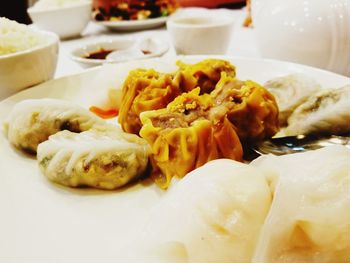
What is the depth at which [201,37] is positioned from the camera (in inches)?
105

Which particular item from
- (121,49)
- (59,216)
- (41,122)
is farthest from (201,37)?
(59,216)

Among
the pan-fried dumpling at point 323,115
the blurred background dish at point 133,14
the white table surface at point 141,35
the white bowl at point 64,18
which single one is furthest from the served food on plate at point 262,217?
the blurred background dish at point 133,14

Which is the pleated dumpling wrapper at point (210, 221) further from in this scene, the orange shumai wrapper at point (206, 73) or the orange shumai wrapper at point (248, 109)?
the orange shumai wrapper at point (206, 73)

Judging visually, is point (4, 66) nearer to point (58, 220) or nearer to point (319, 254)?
point (58, 220)

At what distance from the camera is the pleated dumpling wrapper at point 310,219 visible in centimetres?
98

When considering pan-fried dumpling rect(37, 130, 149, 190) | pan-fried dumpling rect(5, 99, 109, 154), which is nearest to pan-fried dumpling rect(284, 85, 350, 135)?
pan-fried dumpling rect(37, 130, 149, 190)

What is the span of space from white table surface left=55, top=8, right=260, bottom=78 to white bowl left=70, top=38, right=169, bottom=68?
0.28ft

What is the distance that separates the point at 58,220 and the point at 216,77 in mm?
941

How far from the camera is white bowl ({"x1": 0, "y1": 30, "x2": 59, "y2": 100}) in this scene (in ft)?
6.19

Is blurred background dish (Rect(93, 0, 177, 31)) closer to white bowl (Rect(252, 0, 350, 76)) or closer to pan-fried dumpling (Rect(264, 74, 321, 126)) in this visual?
white bowl (Rect(252, 0, 350, 76))

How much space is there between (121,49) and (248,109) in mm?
1743

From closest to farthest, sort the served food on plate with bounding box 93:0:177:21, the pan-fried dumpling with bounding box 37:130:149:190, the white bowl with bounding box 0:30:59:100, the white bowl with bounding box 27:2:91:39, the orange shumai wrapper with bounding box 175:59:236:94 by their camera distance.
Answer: the pan-fried dumpling with bounding box 37:130:149:190, the orange shumai wrapper with bounding box 175:59:236:94, the white bowl with bounding box 0:30:59:100, the white bowl with bounding box 27:2:91:39, the served food on plate with bounding box 93:0:177:21

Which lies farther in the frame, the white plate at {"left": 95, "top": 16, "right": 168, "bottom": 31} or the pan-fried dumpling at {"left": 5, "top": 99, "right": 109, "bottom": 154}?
the white plate at {"left": 95, "top": 16, "right": 168, "bottom": 31}

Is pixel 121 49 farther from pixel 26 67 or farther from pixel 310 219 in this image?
pixel 310 219
